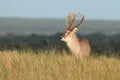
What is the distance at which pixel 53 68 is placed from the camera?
8094 millimetres

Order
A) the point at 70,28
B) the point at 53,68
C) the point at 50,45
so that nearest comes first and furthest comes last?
the point at 53,68 → the point at 50,45 → the point at 70,28

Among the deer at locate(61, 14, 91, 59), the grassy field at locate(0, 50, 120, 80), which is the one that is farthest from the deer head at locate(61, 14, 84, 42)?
the grassy field at locate(0, 50, 120, 80)

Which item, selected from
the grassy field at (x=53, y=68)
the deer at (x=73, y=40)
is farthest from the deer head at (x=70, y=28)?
the grassy field at (x=53, y=68)

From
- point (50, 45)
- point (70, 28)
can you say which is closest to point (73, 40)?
point (70, 28)

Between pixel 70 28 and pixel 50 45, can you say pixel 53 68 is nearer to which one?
pixel 50 45

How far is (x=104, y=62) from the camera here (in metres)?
8.84

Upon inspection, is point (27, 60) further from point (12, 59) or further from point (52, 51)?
point (52, 51)

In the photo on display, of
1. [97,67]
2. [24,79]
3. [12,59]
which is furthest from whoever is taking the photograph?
[12,59]

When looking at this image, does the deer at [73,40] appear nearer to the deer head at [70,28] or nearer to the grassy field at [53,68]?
the deer head at [70,28]

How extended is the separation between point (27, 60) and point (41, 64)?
0.39m

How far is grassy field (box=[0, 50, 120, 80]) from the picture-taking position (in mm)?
7562

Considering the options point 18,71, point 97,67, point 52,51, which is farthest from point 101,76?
point 52,51

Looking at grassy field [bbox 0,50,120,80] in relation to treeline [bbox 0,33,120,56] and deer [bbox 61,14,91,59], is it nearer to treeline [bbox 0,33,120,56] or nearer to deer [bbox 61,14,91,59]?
treeline [bbox 0,33,120,56]

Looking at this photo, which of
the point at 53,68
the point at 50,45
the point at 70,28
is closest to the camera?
the point at 53,68
